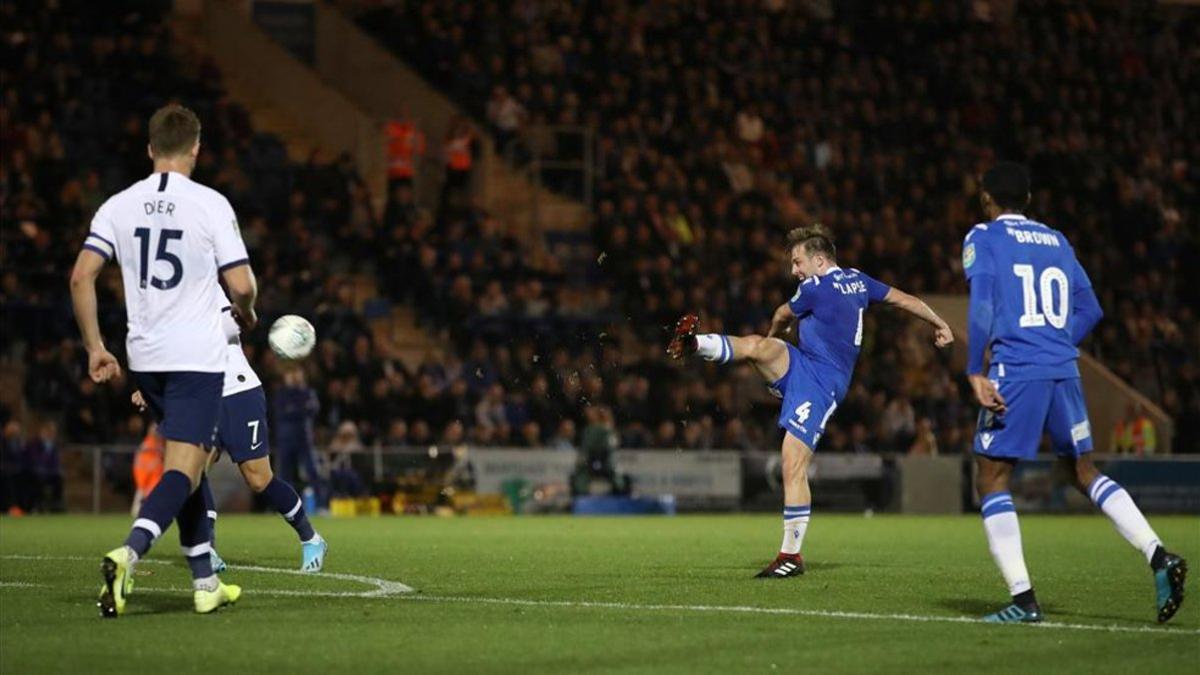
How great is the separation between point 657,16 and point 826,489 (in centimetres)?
1113

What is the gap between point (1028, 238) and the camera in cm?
991

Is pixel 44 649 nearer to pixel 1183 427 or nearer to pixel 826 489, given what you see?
pixel 826 489

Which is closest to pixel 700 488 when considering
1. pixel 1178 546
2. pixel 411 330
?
pixel 411 330

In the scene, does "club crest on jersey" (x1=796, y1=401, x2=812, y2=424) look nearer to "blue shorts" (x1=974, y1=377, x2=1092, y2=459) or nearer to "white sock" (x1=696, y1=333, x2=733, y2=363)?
"white sock" (x1=696, y1=333, x2=733, y2=363)

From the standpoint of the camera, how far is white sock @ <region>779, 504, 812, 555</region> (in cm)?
1331

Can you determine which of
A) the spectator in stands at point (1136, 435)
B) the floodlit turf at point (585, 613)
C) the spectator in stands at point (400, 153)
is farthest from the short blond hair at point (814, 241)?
the spectator in stands at point (1136, 435)

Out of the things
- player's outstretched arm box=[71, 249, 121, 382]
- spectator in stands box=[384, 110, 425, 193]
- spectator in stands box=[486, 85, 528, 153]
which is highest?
spectator in stands box=[486, 85, 528, 153]

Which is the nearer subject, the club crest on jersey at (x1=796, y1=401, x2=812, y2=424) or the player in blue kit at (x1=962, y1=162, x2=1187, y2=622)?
the player in blue kit at (x1=962, y1=162, x2=1187, y2=622)

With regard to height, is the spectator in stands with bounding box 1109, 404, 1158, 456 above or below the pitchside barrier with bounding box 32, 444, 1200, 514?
above

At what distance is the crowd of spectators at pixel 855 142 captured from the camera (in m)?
32.9

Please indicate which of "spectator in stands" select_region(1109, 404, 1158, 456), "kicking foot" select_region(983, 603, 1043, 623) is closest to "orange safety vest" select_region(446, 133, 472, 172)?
"spectator in stands" select_region(1109, 404, 1158, 456)

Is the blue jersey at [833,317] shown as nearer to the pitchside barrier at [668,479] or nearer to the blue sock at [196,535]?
the blue sock at [196,535]

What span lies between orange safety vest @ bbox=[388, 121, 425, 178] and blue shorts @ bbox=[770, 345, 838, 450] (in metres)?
19.5

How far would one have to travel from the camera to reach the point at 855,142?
3716 cm
